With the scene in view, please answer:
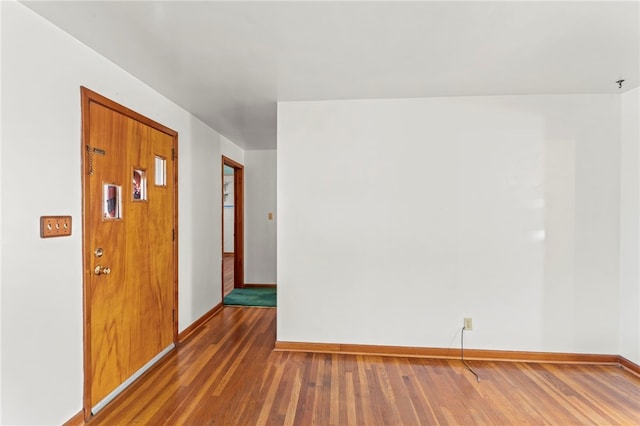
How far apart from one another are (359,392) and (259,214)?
11.7ft

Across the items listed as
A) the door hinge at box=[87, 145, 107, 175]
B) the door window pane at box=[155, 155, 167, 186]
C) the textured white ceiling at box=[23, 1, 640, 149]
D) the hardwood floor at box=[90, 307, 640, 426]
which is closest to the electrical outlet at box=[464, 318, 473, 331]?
the hardwood floor at box=[90, 307, 640, 426]

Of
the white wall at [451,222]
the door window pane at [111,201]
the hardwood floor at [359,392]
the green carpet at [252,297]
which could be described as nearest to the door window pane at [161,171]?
the door window pane at [111,201]

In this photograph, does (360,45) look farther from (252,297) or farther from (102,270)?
(252,297)

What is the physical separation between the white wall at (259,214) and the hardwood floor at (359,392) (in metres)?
2.33

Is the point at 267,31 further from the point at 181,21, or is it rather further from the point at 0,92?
the point at 0,92

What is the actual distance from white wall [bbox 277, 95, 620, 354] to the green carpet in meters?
1.53

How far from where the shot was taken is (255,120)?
335 cm

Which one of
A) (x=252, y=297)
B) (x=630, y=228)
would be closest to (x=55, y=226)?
(x=252, y=297)

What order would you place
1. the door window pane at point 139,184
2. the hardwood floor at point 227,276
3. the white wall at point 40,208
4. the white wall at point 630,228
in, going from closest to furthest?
the white wall at point 40,208
the door window pane at point 139,184
the white wall at point 630,228
the hardwood floor at point 227,276

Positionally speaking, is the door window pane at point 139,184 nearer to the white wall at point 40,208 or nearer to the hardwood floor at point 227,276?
the white wall at point 40,208

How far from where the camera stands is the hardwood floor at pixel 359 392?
1.89 m

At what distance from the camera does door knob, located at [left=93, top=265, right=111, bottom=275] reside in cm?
194

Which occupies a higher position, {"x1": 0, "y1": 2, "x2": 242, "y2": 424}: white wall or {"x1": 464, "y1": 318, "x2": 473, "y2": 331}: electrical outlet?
{"x1": 0, "y1": 2, "x2": 242, "y2": 424}: white wall

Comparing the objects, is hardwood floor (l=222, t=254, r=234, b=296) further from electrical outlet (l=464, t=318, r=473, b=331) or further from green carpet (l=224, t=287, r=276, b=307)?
electrical outlet (l=464, t=318, r=473, b=331)
